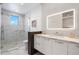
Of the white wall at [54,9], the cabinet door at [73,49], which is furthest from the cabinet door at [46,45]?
the cabinet door at [73,49]

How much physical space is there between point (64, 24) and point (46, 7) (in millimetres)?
1288

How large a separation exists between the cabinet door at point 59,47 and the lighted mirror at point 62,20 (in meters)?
0.69

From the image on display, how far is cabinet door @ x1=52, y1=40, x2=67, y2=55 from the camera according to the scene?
1768mm

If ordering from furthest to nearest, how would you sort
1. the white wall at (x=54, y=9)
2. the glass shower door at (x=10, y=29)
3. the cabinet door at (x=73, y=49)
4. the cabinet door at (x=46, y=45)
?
the glass shower door at (x=10, y=29), the cabinet door at (x=46, y=45), the white wall at (x=54, y=9), the cabinet door at (x=73, y=49)

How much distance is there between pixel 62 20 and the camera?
8.61ft

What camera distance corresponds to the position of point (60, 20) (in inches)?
107

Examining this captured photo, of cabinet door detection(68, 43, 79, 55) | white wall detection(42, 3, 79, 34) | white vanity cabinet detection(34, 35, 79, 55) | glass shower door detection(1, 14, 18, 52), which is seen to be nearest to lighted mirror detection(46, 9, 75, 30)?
white wall detection(42, 3, 79, 34)

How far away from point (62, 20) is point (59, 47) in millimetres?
1068

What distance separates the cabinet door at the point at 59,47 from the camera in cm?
177

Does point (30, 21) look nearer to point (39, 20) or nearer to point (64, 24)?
point (39, 20)

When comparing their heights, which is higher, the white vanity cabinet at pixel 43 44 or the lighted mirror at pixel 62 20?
the lighted mirror at pixel 62 20

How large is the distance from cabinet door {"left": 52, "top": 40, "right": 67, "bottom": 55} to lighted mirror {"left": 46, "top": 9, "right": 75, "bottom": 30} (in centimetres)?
69

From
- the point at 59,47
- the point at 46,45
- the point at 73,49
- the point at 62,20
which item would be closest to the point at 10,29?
the point at 46,45

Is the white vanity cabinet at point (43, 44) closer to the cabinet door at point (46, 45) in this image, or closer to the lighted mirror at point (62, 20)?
the cabinet door at point (46, 45)
